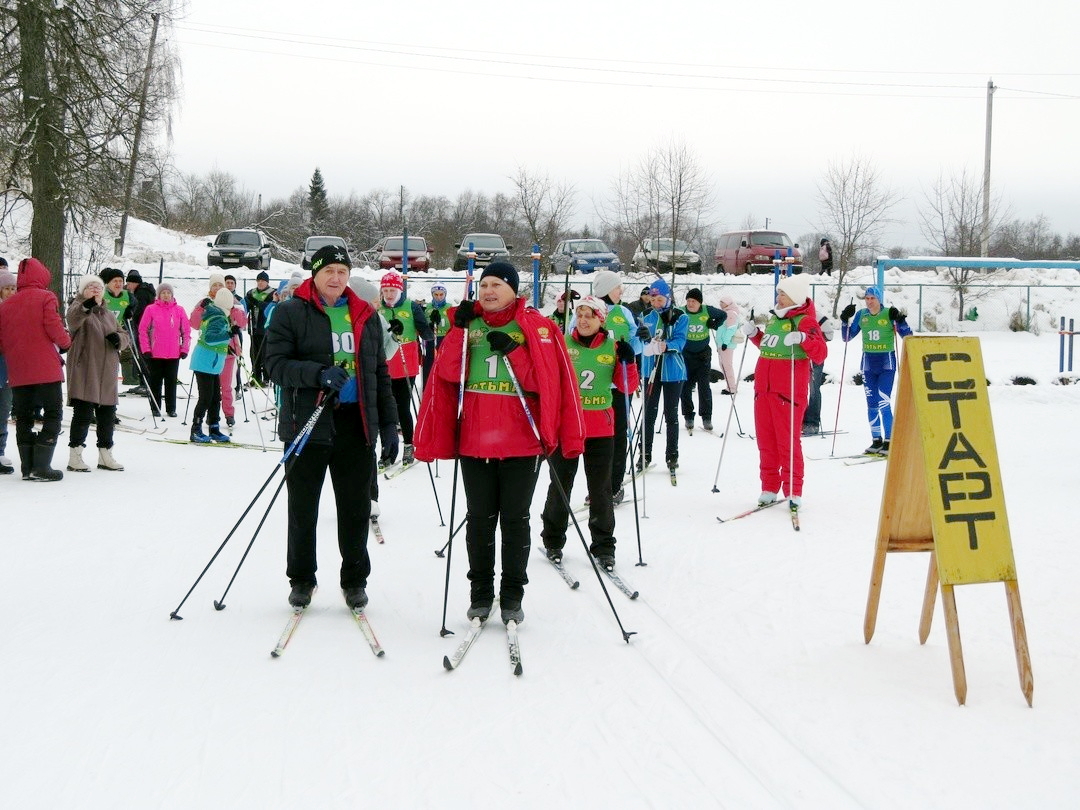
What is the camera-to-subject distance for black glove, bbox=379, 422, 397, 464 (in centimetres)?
516

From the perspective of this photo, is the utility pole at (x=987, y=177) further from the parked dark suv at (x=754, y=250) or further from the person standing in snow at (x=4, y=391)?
the person standing in snow at (x=4, y=391)

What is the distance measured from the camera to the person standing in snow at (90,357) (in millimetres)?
9562

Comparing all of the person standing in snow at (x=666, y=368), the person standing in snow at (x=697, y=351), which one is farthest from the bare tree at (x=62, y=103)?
the person standing in snow at (x=697, y=351)

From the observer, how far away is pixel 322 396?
5.24 m

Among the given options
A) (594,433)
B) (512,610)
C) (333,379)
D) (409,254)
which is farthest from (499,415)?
(409,254)

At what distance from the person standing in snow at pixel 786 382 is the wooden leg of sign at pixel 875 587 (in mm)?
3369

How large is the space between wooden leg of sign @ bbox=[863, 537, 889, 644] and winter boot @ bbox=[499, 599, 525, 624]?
1785mm

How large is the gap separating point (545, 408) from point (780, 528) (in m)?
3.63

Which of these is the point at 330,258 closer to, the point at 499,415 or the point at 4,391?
the point at 499,415

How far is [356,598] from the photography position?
5473mm

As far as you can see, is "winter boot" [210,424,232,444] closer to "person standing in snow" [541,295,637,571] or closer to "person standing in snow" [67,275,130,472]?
"person standing in snow" [67,275,130,472]

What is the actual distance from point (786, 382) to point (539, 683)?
477 cm

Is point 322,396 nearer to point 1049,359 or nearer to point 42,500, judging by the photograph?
point 42,500

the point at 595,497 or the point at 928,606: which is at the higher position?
the point at 595,497
